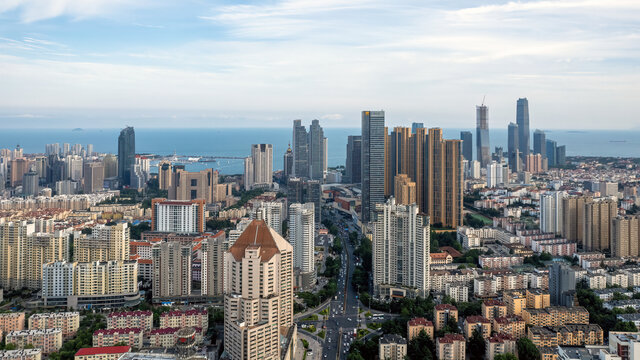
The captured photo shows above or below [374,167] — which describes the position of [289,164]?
above

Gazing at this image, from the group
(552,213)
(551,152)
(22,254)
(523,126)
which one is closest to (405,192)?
(552,213)

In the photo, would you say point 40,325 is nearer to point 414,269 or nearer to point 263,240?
point 263,240

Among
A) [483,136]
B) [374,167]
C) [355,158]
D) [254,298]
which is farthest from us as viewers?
[483,136]

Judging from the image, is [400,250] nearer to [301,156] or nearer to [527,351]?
[527,351]

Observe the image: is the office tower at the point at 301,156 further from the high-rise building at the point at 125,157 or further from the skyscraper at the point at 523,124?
the skyscraper at the point at 523,124

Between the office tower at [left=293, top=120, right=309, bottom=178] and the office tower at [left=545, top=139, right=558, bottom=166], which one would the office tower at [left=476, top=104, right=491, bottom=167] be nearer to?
the office tower at [left=545, top=139, right=558, bottom=166]

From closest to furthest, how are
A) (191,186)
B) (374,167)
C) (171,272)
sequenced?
(171,272)
(374,167)
(191,186)

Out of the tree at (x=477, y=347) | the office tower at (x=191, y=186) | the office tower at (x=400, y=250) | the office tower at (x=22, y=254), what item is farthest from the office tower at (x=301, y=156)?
the tree at (x=477, y=347)

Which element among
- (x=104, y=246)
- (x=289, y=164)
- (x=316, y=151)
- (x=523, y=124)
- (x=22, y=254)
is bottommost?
(x=22, y=254)
